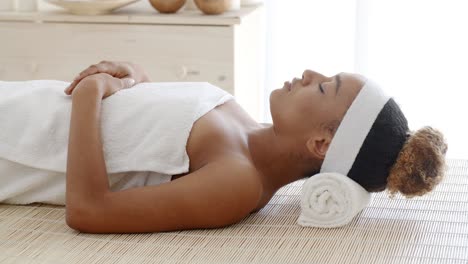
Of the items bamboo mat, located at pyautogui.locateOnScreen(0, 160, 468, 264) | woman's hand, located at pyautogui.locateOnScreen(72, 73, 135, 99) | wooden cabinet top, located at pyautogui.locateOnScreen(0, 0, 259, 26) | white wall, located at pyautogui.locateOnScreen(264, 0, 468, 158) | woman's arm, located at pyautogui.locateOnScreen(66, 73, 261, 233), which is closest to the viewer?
bamboo mat, located at pyautogui.locateOnScreen(0, 160, 468, 264)

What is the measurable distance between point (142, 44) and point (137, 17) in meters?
0.10

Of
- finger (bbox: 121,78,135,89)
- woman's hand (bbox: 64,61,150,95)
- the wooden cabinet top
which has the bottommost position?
the wooden cabinet top

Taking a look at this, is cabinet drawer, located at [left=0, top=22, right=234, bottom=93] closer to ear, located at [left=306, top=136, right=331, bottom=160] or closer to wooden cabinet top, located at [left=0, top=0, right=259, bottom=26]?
wooden cabinet top, located at [left=0, top=0, right=259, bottom=26]

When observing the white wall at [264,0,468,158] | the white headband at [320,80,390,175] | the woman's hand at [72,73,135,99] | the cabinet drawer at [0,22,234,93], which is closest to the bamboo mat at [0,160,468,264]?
the white headband at [320,80,390,175]

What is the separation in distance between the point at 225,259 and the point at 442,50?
1.93 metres

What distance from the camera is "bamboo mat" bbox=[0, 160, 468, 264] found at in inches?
64.9

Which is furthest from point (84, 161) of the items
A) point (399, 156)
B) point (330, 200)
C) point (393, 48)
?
point (393, 48)

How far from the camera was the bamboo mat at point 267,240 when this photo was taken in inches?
64.9

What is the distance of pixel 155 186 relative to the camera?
5.85 ft

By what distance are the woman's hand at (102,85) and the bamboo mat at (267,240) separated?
0.89ft

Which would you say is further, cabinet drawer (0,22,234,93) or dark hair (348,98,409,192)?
cabinet drawer (0,22,234,93)

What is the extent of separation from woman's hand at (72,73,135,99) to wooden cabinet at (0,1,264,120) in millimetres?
1086

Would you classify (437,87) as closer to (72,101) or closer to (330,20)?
(330,20)

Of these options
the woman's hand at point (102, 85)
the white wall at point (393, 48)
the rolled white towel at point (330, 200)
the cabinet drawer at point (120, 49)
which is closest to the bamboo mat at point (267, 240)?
the rolled white towel at point (330, 200)
